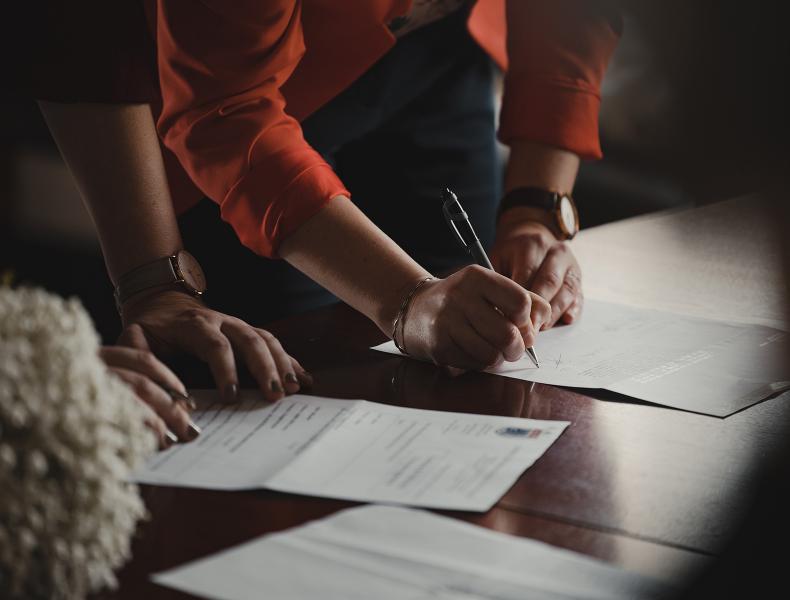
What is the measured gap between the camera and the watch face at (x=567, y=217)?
1435 millimetres

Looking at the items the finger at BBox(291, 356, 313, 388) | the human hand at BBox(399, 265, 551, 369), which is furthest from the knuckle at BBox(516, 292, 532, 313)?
the finger at BBox(291, 356, 313, 388)

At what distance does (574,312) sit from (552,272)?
58 millimetres

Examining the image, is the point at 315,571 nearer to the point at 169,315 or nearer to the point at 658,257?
the point at 169,315

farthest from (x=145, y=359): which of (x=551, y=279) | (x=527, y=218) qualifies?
(x=527, y=218)

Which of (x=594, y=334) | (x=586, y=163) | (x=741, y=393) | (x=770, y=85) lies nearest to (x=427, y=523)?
(x=741, y=393)

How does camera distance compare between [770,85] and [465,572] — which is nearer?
[465,572]

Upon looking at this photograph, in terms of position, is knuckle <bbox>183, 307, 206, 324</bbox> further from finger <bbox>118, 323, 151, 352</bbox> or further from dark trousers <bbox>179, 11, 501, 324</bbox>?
dark trousers <bbox>179, 11, 501, 324</bbox>

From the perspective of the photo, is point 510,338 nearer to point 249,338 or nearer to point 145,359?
point 249,338

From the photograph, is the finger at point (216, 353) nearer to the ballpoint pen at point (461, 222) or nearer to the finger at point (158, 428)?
the finger at point (158, 428)

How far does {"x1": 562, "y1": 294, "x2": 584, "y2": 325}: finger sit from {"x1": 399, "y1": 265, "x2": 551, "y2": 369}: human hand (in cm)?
18

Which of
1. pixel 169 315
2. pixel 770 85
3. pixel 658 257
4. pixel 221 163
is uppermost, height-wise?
pixel 221 163

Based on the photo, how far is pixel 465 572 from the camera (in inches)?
25.4

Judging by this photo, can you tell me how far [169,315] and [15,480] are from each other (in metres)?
0.57

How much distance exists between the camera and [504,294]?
1061 millimetres
